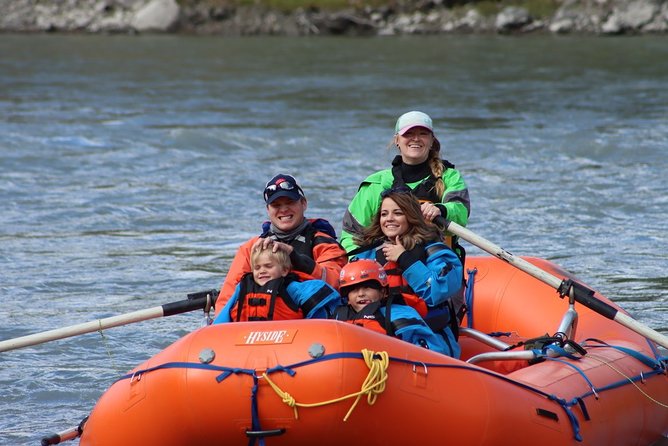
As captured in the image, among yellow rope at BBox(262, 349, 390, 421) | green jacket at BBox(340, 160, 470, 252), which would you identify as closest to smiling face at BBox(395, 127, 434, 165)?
green jacket at BBox(340, 160, 470, 252)

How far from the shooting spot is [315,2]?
3756 centimetres

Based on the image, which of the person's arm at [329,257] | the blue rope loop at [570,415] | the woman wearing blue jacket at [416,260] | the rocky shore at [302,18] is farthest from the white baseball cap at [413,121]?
the rocky shore at [302,18]

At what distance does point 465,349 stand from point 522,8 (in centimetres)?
3057

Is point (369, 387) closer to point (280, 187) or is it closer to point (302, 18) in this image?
point (280, 187)

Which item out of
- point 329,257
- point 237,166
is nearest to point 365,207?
point 329,257

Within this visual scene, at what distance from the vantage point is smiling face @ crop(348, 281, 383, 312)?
493cm

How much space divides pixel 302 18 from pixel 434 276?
3216 centimetres

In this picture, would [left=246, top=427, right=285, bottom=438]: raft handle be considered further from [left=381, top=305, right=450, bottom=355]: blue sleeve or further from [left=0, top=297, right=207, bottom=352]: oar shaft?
[left=0, top=297, right=207, bottom=352]: oar shaft

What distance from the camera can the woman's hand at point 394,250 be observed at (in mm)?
5156

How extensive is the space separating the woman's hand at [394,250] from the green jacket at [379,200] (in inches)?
27.8

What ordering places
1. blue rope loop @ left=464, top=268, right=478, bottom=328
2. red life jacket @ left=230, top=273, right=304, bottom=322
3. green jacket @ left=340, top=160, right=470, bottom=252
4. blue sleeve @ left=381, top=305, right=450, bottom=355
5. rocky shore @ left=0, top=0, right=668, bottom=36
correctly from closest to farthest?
1. red life jacket @ left=230, top=273, right=304, bottom=322
2. blue sleeve @ left=381, top=305, right=450, bottom=355
3. green jacket @ left=340, top=160, right=470, bottom=252
4. blue rope loop @ left=464, top=268, right=478, bottom=328
5. rocky shore @ left=0, top=0, right=668, bottom=36

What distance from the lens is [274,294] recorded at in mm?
4820

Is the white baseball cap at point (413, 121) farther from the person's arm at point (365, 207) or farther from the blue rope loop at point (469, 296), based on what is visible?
the blue rope loop at point (469, 296)

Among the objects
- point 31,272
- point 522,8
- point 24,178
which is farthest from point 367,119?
point 522,8
